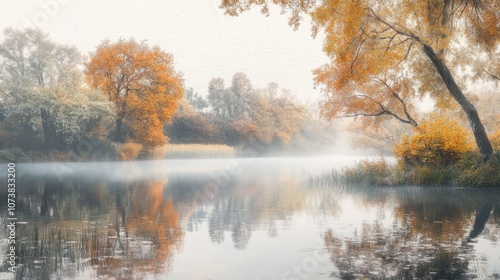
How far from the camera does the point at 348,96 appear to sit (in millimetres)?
27688

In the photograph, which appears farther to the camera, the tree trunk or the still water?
the tree trunk

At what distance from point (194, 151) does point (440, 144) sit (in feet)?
129

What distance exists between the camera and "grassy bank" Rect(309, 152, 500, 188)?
20.7 metres

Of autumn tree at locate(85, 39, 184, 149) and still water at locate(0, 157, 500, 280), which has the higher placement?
autumn tree at locate(85, 39, 184, 149)

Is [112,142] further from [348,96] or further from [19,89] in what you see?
[348,96]

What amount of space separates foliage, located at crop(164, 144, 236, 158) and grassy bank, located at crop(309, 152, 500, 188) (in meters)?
33.1

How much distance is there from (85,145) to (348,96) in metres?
27.4

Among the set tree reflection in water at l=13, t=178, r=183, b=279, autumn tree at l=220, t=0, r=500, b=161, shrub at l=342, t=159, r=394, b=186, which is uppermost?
autumn tree at l=220, t=0, r=500, b=161

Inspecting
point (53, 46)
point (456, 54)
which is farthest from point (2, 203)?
point (53, 46)

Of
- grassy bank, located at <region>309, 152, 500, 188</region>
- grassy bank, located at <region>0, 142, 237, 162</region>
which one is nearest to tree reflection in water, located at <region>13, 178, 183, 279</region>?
grassy bank, located at <region>309, 152, 500, 188</region>

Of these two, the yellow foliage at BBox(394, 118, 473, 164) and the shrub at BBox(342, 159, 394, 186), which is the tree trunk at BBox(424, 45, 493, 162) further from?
the shrub at BBox(342, 159, 394, 186)

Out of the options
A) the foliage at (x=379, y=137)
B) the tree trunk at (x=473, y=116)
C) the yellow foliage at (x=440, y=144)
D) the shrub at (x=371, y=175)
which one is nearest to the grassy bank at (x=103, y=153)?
the foliage at (x=379, y=137)

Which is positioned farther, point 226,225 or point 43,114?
point 43,114

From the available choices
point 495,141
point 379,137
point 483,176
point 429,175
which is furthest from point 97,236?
point 379,137
